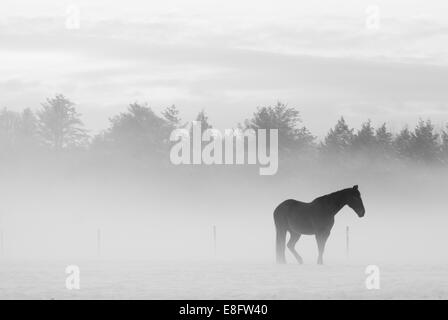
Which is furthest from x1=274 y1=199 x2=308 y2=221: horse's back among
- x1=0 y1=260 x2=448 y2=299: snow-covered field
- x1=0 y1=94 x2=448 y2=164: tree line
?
x1=0 y1=94 x2=448 y2=164: tree line

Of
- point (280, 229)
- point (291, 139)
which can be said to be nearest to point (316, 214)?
point (280, 229)

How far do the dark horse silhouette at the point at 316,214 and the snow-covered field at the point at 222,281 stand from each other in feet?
3.77

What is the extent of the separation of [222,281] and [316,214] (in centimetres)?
564

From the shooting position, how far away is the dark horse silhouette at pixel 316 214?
28422mm

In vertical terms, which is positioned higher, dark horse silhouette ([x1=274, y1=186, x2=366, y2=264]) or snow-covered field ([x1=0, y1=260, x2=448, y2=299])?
dark horse silhouette ([x1=274, y1=186, x2=366, y2=264])

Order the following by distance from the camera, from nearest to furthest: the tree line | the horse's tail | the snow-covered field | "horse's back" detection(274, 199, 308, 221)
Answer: the snow-covered field → "horse's back" detection(274, 199, 308, 221) → the horse's tail → the tree line

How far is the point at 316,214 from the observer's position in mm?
28750

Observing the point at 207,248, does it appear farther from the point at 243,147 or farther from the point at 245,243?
the point at 243,147

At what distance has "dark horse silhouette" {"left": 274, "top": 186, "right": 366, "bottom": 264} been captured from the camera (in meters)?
28.4

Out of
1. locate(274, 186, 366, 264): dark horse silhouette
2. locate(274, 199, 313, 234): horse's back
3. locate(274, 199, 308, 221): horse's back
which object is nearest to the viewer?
locate(274, 186, 366, 264): dark horse silhouette

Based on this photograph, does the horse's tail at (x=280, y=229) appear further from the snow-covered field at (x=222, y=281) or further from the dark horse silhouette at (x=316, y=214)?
the snow-covered field at (x=222, y=281)

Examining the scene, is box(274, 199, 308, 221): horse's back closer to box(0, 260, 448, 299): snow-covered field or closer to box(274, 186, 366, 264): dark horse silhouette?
box(274, 186, 366, 264): dark horse silhouette

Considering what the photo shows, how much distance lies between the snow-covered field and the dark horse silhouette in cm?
115

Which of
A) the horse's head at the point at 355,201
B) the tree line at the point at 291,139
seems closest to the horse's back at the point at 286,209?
the horse's head at the point at 355,201
